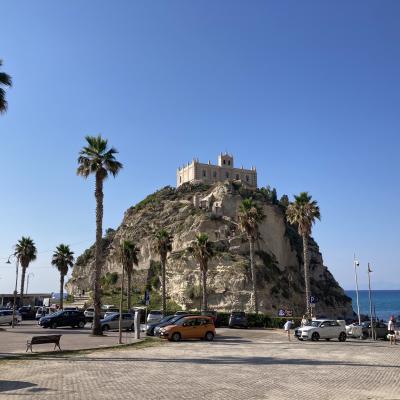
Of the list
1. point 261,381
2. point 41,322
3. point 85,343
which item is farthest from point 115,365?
point 41,322

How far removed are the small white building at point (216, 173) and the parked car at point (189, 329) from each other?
97152 mm

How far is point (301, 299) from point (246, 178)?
51888 mm

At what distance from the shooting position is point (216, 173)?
134 meters

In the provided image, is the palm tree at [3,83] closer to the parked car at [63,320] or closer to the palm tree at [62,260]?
the parked car at [63,320]

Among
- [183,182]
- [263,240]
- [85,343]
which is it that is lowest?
[85,343]

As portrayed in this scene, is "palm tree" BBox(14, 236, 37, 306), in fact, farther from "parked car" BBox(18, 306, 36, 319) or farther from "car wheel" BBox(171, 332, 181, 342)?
"car wheel" BBox(171, 332, 181, 342)

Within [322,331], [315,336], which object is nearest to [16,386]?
[315,336]

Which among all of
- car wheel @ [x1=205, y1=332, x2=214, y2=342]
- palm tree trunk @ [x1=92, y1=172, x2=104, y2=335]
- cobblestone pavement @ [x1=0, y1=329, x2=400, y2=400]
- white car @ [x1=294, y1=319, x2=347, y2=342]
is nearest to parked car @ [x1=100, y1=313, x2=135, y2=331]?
palm tree trunk @ [x1=92, y1=172, x2=104, y2=335]

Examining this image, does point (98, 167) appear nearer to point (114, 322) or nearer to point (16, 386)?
point (114, 322)

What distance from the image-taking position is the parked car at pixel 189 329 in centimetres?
3098

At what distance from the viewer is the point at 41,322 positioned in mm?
42500

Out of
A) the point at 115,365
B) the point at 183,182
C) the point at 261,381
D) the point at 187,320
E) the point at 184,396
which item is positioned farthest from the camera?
the point at 183,182

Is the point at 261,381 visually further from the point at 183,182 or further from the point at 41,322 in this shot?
the point at 183,182

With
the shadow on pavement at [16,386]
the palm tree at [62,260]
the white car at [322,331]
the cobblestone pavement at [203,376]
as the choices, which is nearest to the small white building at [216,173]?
the palm tree at [62,260]
